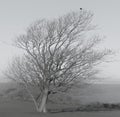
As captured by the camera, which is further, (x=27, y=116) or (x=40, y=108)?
(x=40, y=108)

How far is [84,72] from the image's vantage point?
93.1 feet

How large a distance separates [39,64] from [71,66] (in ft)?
10.3

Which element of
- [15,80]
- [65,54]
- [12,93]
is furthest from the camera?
[12,93]

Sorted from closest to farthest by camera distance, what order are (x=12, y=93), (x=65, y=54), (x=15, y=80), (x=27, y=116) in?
(x=27, y=116) < (x=65, y=54) < (x=15, y=80) < (x=12, y=93)

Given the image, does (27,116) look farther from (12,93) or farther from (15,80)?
(12,93)

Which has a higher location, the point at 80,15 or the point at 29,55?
the point at 80,15

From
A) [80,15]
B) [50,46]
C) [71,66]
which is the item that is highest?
[80,15]

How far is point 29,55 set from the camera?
29.3 meters

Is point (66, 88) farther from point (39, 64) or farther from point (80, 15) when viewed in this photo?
point (80, 15)

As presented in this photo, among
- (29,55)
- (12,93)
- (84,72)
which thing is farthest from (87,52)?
(12,93)

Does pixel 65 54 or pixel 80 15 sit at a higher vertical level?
pixel 80 15

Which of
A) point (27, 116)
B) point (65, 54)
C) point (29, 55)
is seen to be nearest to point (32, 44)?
point (29, 55)

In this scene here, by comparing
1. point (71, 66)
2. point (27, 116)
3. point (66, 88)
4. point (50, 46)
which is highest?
point (50, 46)

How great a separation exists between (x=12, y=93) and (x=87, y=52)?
2845 centimetres
